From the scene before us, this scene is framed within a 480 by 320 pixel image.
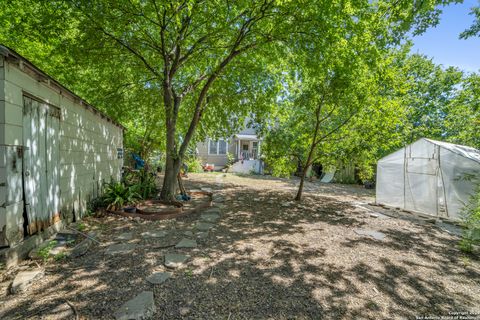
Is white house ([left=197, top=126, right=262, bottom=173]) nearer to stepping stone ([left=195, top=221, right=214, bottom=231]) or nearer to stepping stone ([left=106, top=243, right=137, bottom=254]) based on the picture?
stepping stone ([left=195, top=221, right=214, bottom=231])

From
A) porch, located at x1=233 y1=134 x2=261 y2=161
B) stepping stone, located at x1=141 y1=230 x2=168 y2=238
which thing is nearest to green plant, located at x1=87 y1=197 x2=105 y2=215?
stepping stone, located at x1=141 y1=230 x2=168 y2=238

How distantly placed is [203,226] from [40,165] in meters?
3.00

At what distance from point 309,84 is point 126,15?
16.8ft

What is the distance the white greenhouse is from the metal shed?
872cm

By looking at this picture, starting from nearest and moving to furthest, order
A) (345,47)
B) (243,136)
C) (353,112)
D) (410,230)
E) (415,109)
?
(345,47), (410,230), (353,112), (415,109), (243,136)

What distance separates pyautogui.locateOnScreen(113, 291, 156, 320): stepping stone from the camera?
81.3 inches

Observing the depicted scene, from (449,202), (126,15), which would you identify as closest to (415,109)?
(449,202)

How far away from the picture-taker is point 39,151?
3.52 meters

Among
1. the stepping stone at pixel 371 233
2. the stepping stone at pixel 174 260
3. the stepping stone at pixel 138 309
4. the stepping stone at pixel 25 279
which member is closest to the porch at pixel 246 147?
the stepping stone at pixel 371 233

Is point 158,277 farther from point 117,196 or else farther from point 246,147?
point 246,147

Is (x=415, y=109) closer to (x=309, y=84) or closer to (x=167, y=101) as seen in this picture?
(x=309, y=84)

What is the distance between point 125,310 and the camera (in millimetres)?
2139

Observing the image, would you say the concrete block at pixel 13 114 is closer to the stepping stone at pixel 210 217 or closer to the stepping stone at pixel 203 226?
the stepping stone at pixel 203 226

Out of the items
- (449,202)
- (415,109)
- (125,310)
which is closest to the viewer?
(125,310)
